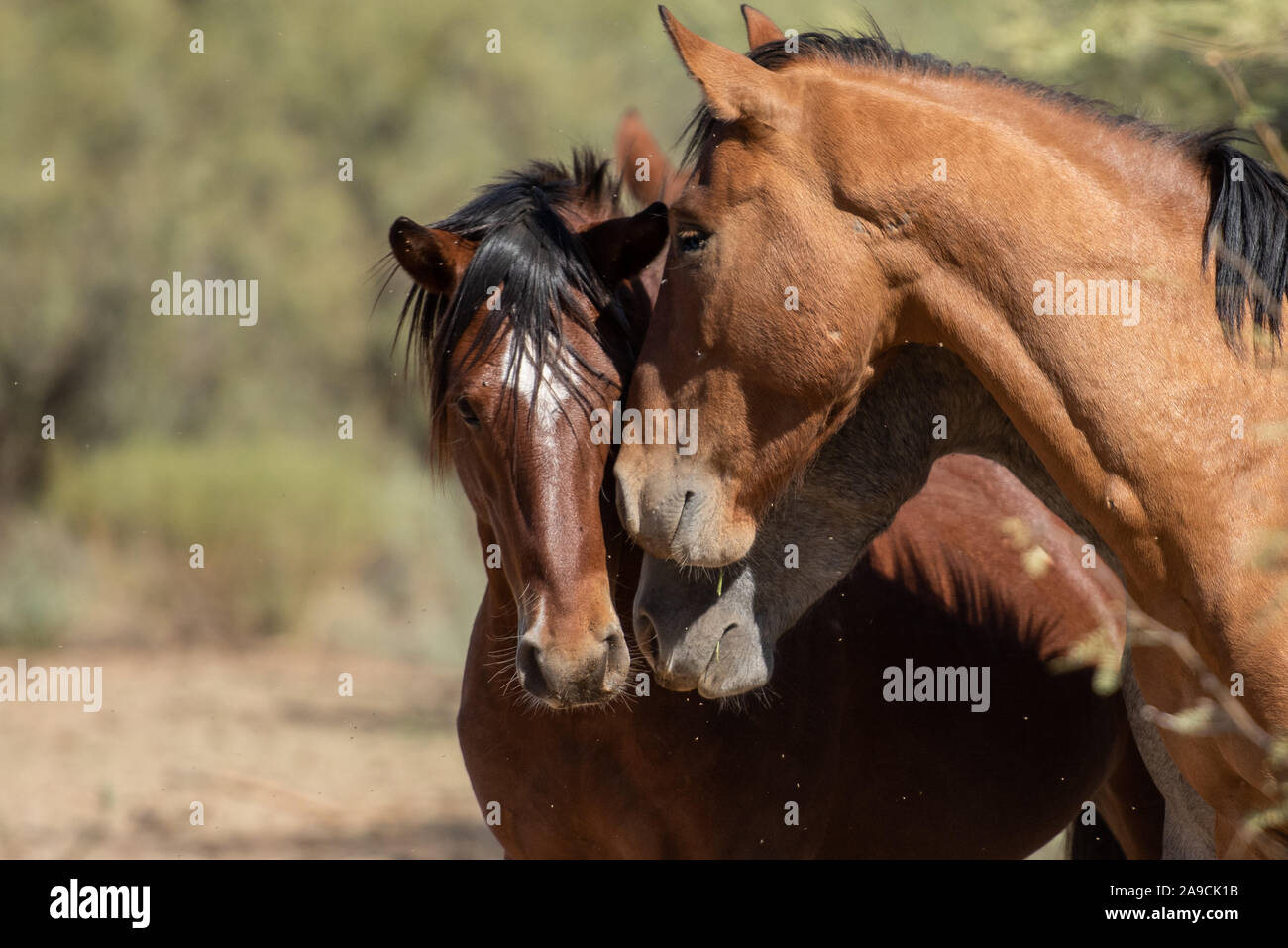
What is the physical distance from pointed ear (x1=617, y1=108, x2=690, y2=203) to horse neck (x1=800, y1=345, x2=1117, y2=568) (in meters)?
0.94

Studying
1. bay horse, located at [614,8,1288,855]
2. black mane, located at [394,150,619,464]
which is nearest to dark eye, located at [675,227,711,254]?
bay horse, located at [614,8,1288,855]

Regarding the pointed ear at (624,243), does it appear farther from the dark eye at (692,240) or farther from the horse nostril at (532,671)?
the horse nostril at (532,671)

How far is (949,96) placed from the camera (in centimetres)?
285

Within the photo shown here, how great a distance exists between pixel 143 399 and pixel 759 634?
1206 centimetres

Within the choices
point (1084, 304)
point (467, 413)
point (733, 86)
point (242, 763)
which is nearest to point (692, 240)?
point (733, 86)

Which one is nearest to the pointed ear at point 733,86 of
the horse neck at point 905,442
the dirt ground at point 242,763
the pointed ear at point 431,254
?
the horse neck at point 905,442

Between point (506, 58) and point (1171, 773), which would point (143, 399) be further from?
point (1171, 773)

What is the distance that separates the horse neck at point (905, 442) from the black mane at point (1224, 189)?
0.64 m

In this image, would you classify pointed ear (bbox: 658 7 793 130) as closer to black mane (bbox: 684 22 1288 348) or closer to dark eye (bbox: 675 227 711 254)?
black mane (bbox: 684 22 1288 348)

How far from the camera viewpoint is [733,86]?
110 inches

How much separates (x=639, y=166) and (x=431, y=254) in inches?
38.7

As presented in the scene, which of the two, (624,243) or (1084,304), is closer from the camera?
(1084,304)

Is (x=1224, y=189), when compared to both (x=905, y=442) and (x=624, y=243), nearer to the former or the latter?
(x=905, y=442)
